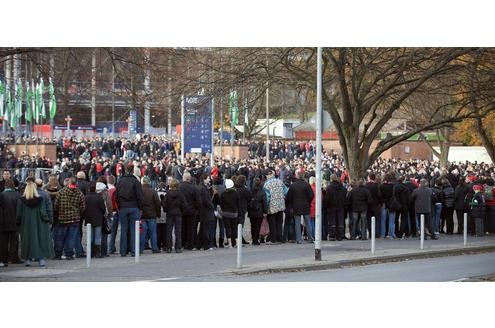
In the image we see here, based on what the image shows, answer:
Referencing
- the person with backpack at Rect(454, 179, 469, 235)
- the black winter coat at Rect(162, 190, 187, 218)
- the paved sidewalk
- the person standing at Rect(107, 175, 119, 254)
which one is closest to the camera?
the paved sidewalk

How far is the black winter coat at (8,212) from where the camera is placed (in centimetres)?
1862

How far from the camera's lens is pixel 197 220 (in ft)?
74.5

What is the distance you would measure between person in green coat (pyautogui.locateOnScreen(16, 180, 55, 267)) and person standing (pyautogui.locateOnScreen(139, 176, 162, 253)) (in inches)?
113

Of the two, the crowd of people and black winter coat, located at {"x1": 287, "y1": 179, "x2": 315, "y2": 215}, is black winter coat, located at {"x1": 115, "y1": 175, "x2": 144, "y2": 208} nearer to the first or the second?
the crowd of people

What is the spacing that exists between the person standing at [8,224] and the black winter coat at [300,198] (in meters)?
7.57

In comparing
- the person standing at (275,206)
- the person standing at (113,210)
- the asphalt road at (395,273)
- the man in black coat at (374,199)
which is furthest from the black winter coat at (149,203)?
the man in black coat at (374,199)

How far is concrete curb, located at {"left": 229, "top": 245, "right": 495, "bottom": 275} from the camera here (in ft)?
61.6

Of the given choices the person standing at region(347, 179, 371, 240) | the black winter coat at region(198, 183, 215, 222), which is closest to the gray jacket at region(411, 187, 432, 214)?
the person standing at region(347, 179, 371, 240)

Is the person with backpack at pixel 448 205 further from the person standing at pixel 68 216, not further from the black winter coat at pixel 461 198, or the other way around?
the person standing at pixel 68 216

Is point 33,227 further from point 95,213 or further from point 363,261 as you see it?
point 363,261

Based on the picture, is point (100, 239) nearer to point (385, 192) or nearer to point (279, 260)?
point (279, 260)

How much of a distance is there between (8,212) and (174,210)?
13.8ft

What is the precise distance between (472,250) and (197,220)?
7.16 m

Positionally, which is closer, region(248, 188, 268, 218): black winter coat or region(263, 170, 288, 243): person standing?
region(248, 188, 268, 218): black winter coat
